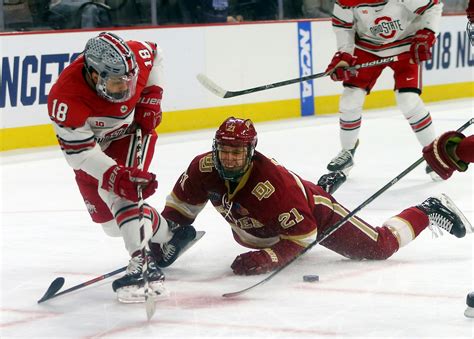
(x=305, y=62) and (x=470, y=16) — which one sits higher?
(x=470, y=16)

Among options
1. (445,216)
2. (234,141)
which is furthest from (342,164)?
(234,141)

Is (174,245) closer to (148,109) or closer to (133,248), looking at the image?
(133,248)

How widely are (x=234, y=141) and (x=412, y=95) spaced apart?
2.54 metres

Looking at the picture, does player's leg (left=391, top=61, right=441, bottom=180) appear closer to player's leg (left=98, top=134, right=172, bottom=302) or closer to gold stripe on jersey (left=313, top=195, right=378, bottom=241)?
gold stripe on jersey (left=313, top=195, right=378, bottom=241)

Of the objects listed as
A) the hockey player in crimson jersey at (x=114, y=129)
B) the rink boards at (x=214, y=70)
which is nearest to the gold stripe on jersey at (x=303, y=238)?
the hockey player in crimson jersey at (x=114, y=129)

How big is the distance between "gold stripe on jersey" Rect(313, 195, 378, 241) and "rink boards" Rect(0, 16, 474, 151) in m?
3.71

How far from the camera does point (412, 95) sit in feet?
19.2

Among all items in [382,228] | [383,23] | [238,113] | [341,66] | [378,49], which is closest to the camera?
[382,228]

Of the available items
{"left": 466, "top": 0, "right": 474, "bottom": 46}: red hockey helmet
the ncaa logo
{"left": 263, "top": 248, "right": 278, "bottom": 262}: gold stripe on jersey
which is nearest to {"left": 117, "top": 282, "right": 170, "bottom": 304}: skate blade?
{"left": 263, "top": 248, "right": 278, "bottom": 262}: gold stripe on jersey

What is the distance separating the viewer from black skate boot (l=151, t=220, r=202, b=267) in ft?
12.6

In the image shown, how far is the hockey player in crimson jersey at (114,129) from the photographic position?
3297 mm

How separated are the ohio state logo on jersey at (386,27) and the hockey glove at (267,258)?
2427mm

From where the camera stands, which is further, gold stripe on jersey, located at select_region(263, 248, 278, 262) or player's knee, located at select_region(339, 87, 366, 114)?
player's knee, located at select_region(339, 87, 366, 114)

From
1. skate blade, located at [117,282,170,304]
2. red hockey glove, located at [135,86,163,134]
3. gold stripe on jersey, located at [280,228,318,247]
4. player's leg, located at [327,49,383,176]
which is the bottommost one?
player's leg, located at [327,49,383,176]
